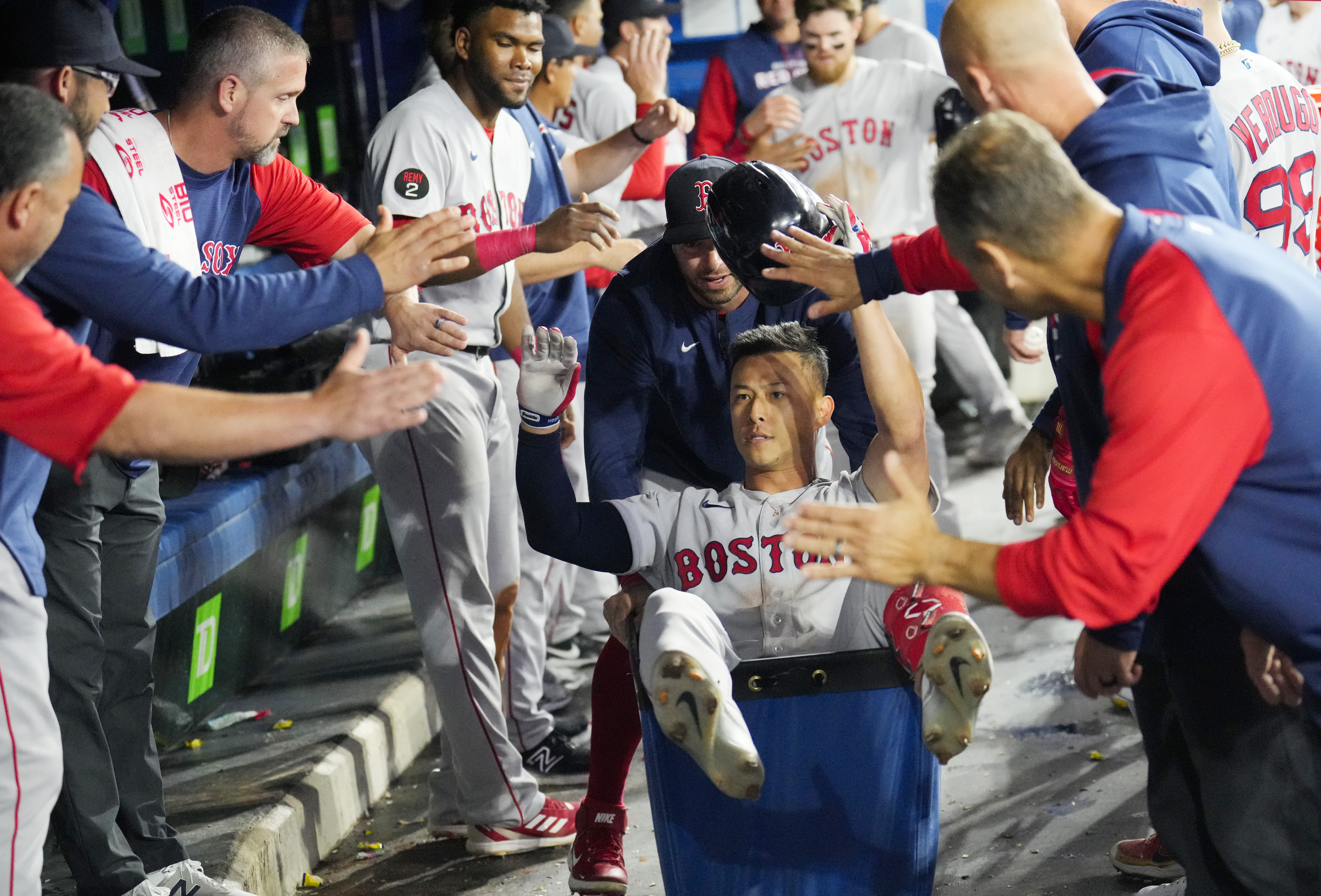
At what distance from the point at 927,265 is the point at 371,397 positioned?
969 millimetres

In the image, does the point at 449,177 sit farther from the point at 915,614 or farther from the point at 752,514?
the point at 915,614

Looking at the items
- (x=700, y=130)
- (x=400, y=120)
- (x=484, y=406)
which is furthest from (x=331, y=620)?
(x=700, y=130)

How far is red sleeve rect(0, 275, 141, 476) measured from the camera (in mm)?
1889

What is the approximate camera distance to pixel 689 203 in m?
3.00

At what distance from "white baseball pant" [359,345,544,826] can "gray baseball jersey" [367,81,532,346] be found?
286 millimetres

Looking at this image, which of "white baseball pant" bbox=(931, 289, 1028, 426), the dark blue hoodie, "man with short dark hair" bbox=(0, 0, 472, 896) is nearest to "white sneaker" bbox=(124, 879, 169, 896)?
"man with short dark hair" bbox=(0, 0, 472, 896)

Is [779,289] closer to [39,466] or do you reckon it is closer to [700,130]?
[39,466]

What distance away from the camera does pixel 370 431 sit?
197cm

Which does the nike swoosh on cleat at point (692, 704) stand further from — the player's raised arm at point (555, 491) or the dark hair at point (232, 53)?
the dark hair at point (232, 53)

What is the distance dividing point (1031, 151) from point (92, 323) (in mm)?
1688

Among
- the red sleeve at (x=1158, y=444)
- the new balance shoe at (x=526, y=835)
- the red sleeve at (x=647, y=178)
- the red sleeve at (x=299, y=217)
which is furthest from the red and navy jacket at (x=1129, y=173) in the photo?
the red sleeve at (x=647, y=178)

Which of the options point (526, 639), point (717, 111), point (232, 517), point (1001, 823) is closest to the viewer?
point (1001, 823)

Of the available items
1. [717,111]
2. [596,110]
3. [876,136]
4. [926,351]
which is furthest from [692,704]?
[717,111]

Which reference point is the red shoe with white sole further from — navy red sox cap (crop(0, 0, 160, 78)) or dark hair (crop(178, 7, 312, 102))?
navy red sox cap (crop(0, 0, 160, 78))
